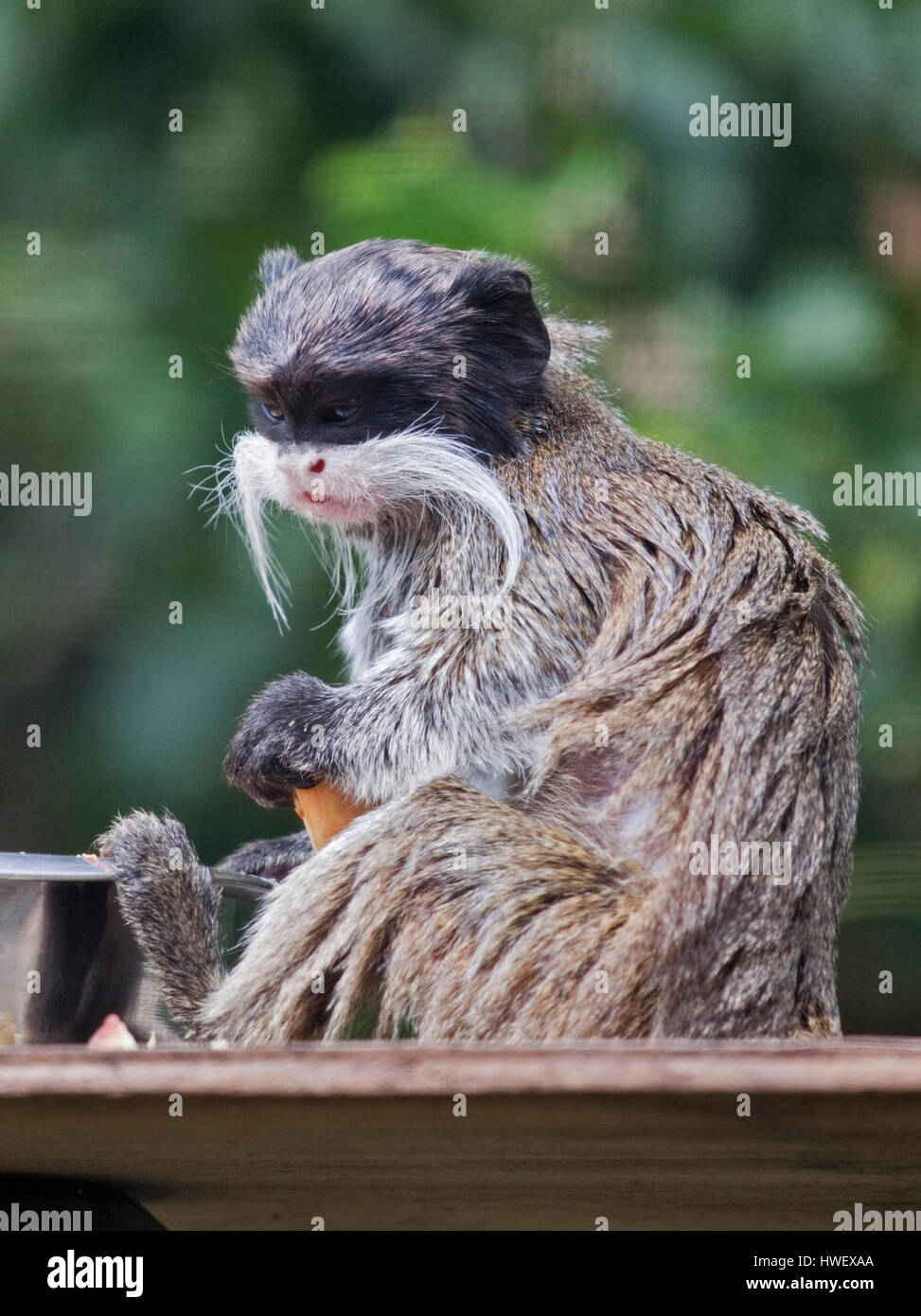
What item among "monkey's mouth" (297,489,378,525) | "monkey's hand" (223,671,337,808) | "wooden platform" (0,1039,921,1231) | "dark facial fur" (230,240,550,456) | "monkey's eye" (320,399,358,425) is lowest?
"wooden platform" (0,1039,921,1231)

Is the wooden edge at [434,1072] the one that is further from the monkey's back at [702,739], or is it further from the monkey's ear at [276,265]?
the monkey's ear at [276,265]

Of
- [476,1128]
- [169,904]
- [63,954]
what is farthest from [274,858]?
[476,1128]

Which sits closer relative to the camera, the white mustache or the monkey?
the monkey

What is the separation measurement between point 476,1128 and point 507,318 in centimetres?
105

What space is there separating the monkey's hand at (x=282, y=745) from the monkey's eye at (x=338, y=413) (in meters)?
0.36

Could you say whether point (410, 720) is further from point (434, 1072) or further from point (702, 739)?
point (434, 1072)

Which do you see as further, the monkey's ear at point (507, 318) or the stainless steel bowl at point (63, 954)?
the monkey's ear at point (507, 318)

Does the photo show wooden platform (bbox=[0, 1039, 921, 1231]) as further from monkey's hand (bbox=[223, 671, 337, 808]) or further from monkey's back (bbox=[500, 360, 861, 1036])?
monkey's hand (bbox=[223, 671, 337, 808])

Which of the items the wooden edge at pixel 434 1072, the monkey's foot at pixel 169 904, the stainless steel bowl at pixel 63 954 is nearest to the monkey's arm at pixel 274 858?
the monkey's foot at pixel 169 904

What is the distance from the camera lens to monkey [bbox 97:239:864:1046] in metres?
1.84

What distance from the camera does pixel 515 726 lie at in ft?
6.40

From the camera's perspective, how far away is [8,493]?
129 inches

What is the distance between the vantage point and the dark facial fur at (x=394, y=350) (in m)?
1.97

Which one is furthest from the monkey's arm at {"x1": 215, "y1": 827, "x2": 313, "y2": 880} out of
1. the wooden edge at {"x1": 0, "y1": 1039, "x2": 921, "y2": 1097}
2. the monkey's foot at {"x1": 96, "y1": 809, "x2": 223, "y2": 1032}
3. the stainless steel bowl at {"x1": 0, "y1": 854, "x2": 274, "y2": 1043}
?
the wooden edge at {"x1": 0, "y1": 1039, "x2": 921, "y2": 1097}
